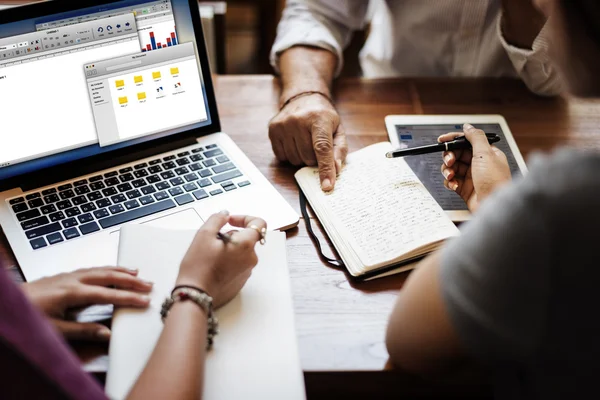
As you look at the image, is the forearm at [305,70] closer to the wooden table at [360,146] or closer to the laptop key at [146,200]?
the wooden table at [360,146]

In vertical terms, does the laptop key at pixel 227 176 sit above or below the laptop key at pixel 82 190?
below

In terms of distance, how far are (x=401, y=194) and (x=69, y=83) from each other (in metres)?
0.52

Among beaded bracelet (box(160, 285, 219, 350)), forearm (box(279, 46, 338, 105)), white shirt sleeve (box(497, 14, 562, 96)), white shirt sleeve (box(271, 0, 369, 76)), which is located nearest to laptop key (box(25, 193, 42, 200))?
beaded bracelet (box(160, 285, 219, 350))

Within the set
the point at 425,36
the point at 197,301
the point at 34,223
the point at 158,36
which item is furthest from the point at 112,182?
the point at 425,36

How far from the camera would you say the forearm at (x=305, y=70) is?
1.13 metres

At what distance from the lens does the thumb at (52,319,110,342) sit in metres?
0.69

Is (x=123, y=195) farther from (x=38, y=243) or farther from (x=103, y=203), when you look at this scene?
(x=38, y=243)

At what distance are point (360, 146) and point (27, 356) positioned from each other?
0.69m

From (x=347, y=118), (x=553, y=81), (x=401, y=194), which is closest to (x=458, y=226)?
(x=401, y=194)

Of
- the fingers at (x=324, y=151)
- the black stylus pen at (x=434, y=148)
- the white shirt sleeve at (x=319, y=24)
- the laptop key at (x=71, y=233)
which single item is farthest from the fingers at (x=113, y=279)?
the white shirt sleeve at (x=319, y=24)

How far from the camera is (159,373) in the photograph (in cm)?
61

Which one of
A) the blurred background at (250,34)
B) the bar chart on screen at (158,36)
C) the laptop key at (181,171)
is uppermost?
the bar chart on screen at (158,36)

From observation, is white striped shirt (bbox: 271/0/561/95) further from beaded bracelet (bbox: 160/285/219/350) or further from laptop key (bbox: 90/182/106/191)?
beaded bracelet (bbox: 160/285/219/350)

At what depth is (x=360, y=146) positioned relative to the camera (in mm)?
1056
